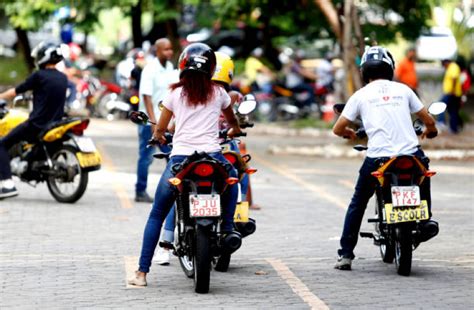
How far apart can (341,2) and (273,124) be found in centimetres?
566

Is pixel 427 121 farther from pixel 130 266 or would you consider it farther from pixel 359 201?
pixel 130 266

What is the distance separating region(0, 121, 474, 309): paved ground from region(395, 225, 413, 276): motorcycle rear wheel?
107mm

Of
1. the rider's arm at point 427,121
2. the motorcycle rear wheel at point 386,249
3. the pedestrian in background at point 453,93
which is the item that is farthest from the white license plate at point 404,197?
the pedestrian in background at point 453,93

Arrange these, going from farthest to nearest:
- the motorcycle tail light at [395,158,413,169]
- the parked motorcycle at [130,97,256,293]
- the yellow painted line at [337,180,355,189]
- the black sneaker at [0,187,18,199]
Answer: the yellow painted line at [337,180,355,189] < the black sneaker at [0,187,18,199] < the motorcycle tail light at [395,158,413,169] < the parked motorcycle at [130,97,256,293]

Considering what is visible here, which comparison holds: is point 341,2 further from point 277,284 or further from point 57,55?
point 277,284

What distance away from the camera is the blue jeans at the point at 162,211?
9133mm

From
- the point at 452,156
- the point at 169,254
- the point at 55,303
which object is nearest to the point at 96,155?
the point at 169,254

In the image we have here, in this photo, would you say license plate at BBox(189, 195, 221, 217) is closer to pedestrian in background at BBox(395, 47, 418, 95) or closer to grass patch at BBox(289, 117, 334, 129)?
pedestrian in background at BBox(395, 47, 418, 95)

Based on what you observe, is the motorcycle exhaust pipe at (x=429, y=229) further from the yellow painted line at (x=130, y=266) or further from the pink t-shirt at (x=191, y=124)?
the yellow painted line at (x=130, y=266)

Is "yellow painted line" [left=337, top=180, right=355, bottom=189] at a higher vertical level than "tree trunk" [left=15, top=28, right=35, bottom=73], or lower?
lower

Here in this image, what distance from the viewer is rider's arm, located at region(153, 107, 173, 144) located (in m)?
9.20

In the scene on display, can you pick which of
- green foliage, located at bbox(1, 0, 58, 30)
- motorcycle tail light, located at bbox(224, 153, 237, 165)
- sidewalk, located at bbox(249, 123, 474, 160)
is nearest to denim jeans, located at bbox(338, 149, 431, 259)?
motorcycle tail light, located at bbox(224, 153, 237, 165)

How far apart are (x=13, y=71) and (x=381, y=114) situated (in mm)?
30467

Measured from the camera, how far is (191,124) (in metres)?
9.12
